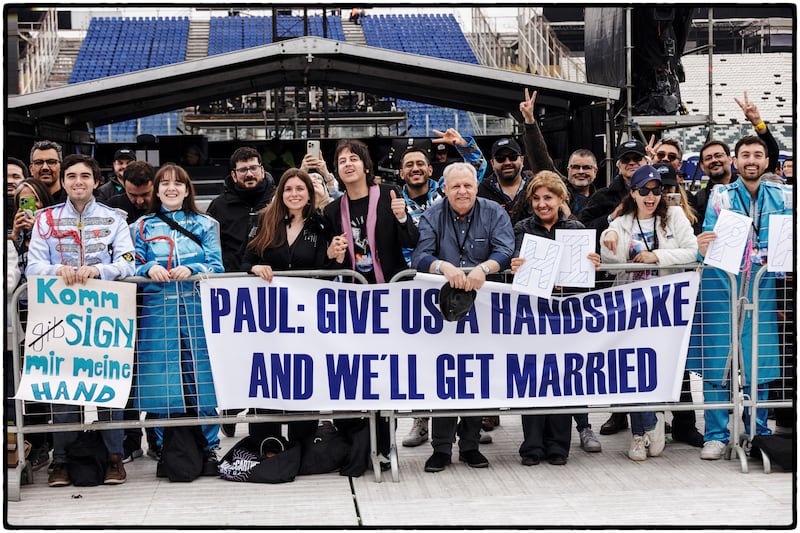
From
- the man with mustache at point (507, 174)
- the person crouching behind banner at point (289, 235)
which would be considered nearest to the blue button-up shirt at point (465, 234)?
the person crouching behind banner at point (289, 235)

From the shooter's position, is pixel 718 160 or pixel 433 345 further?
pixel 718 160

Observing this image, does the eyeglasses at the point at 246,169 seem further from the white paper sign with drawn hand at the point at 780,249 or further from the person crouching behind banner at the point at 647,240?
the white paper sign with drawn hand at the point at 780,249

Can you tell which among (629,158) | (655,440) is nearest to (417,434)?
(655,440)

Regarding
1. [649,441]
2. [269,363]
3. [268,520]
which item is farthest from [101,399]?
[649,441]

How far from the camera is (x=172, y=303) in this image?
5836mm

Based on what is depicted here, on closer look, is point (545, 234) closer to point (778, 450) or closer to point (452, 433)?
point (452, 433)

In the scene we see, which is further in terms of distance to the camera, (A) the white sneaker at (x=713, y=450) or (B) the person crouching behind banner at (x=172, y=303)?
(A) the white sneaker at (x=713, y=450)

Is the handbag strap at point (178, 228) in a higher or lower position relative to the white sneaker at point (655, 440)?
higher

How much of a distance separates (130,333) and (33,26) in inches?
1418

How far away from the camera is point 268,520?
16.3ft

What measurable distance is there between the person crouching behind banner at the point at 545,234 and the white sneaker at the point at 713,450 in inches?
36.3

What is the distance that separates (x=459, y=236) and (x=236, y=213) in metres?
1.77

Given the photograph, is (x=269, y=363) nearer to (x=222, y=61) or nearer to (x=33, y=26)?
(x=222, y=61)

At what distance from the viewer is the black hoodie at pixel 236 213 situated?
6.63m
